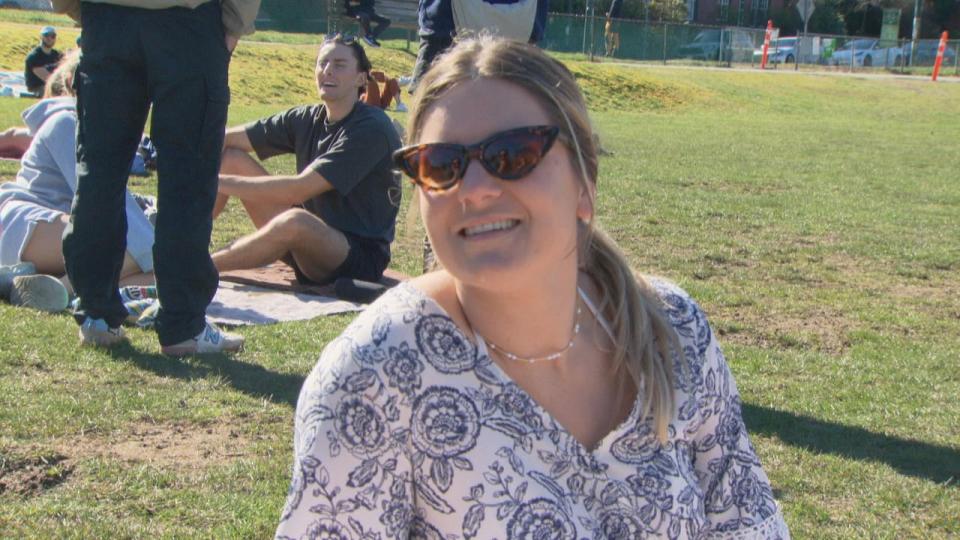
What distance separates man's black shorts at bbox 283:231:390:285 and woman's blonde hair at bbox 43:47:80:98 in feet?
4.68

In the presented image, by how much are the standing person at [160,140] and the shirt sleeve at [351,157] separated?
1.44 metres

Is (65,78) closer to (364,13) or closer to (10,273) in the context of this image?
(10,273)

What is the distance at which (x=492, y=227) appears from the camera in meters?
1.97

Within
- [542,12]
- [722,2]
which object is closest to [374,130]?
[542,12]

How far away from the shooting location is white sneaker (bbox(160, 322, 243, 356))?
489cm

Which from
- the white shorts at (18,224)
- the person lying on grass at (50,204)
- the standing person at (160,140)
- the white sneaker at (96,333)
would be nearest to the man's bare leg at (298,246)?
the person lying on grass at (50,204)

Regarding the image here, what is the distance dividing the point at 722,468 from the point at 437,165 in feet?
2.63

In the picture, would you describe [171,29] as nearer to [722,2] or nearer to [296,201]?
[296,201]

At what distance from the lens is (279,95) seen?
73.7 ft

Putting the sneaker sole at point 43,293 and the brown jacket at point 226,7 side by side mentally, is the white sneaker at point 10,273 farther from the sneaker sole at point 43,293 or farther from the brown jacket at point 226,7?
the brown jacket at point 226,7

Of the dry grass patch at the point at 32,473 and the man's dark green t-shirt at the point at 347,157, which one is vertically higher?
the man's dark green t-shirt at the point at 347,157

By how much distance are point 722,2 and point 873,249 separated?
200 ft

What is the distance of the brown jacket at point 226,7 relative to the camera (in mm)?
4551

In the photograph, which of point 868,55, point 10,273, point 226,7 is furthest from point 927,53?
point 226,7
